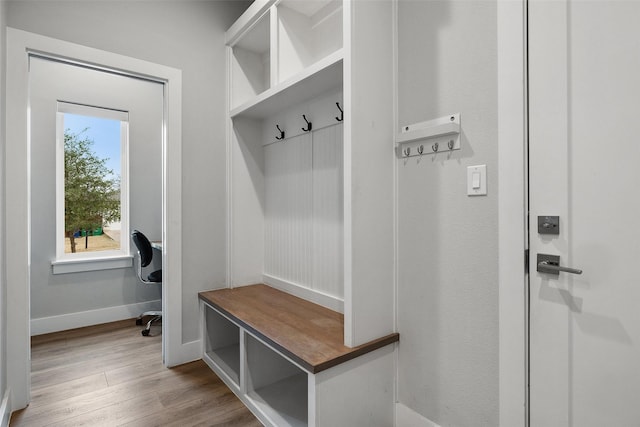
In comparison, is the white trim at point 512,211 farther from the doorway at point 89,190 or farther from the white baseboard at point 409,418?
the doorway at point 89,190

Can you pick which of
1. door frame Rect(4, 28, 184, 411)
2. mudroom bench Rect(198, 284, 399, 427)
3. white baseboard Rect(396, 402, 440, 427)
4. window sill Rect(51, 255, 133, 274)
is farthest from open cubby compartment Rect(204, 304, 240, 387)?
window sill Rect(51, 255, 133, 274)

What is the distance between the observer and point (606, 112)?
3.46 feet

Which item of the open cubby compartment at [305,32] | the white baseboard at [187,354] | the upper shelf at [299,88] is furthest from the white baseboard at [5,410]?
the open cubby compartment at [305,32]

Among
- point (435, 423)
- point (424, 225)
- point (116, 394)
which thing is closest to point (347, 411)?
point (435, 423)

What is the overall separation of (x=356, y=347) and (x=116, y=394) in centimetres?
155

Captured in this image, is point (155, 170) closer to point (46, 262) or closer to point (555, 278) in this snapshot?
point (46, 262)

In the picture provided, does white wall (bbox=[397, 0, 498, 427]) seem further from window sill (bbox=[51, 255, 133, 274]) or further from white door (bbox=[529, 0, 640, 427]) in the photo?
window sill (bbox=[51, 255, 133, 274])

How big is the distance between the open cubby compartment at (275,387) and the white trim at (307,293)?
411mm

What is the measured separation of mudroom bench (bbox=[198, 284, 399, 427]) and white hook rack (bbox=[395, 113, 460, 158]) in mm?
897

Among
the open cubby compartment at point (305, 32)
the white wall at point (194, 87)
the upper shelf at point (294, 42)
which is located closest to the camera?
the upper shelf at point (294, 42)

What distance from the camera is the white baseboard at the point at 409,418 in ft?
5.07

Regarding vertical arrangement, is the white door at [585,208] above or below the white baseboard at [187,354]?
above

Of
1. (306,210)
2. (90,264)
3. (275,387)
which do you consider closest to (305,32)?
(306,210)

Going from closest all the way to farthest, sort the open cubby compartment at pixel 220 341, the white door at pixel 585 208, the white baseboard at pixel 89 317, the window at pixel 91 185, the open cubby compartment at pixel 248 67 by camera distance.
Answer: the white door at pixel 585 208, the open cubby compartment at pixel 220 341, the open cubby compartment at pixel 248 67, the white baseboard at pixel 89 317, the window at pixel 91 185
